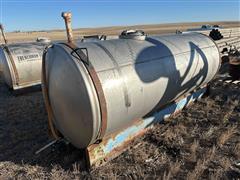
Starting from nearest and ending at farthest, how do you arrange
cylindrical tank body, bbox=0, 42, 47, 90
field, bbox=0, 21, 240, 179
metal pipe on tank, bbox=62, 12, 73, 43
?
metal pipe on tank, bbox=62, 12, 73, 43, field, bbox=0, 21, 240, 179, cylindrical tank body, bbox=0, 42, 47, 90

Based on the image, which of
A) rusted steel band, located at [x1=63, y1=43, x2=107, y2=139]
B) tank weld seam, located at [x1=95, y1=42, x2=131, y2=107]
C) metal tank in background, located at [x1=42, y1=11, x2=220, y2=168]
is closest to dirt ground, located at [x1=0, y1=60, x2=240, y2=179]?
metal tank in background, located at [x1=42, y1=11, x2=220, y2=168]

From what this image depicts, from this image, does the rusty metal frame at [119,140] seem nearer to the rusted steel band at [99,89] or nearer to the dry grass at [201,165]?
the rusted steel band at [99,89]

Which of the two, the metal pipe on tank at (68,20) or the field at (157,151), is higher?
the metal pipe on tank at (68,20)

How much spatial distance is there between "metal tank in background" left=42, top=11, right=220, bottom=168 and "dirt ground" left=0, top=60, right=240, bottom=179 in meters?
0.31

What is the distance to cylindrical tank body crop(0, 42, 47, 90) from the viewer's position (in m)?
7.29

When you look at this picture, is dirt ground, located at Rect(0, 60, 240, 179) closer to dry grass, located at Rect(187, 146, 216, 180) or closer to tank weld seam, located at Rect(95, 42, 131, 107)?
dry grass, located at Rect(187, 146, 216, 180)

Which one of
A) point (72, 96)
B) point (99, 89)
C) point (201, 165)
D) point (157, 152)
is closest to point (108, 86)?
point (99, 89)

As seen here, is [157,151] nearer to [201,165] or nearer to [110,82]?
[201,165]

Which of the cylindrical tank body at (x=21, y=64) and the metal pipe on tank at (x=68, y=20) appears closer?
the metal pipe on tank at (x=68, y=20)

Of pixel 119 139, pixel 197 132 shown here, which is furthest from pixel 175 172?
pixel 197 132

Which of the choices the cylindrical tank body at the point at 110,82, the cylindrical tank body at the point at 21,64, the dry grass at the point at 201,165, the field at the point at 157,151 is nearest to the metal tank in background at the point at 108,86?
the cylindrical tank body at the point at 110,82

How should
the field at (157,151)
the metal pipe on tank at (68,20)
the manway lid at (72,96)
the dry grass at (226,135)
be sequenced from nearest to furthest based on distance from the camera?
1. the manway lid at (72,96)
2. the metal pipe on tank at (68,20)
3. the field at (157,151)
4. the dry grass at (226,135)

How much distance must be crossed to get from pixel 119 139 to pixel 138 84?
102 cm

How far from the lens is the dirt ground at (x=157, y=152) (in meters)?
3.39
